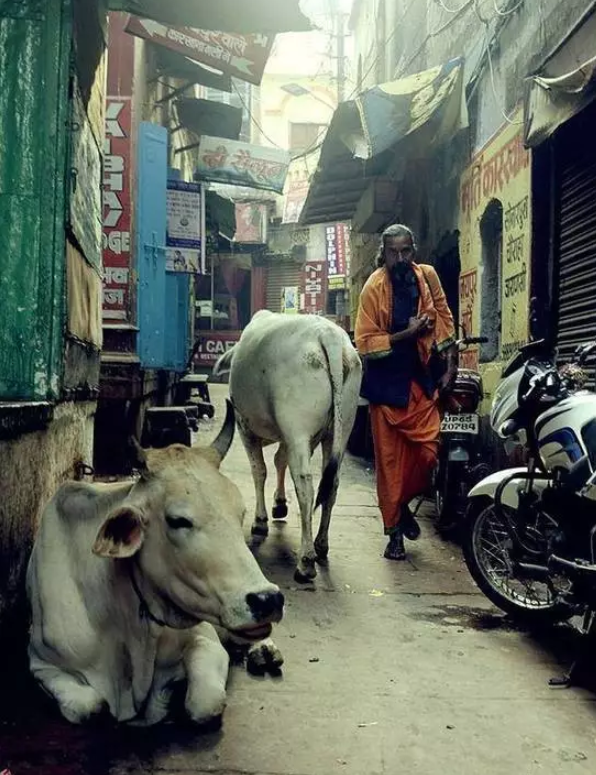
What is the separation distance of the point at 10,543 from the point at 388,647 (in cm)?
167

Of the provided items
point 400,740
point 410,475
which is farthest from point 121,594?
point 410,475

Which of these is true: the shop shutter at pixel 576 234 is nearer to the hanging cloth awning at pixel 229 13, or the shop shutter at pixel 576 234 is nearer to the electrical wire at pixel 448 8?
the hanging cloth awning at pixel 229 13

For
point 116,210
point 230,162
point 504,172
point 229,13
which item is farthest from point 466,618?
point 230,162

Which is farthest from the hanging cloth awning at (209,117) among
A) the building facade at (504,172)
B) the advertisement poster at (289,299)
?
the advertisement poster at (289,299)

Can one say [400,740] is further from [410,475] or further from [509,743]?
[410,475]

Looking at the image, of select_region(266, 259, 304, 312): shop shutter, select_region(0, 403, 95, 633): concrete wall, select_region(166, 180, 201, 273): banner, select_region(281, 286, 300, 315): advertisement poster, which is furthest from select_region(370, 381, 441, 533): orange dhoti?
select_region(266, 259, 304, 312): shop shutter

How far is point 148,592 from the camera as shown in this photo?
258cm

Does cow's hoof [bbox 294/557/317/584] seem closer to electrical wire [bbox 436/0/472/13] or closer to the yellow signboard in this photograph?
the yellow signboard

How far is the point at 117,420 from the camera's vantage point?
7.45m

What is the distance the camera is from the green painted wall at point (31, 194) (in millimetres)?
3684

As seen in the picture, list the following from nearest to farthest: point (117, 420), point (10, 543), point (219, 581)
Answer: point (219, 581) → point (10, 543) → point (117, 420)

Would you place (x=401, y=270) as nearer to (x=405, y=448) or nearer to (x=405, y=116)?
(x=405, y=448)

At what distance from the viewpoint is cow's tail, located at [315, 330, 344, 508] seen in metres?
4.91

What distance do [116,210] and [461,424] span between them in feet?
15.7
